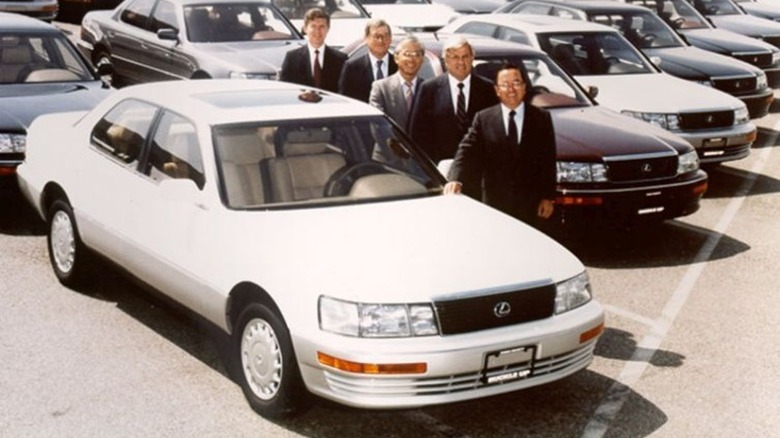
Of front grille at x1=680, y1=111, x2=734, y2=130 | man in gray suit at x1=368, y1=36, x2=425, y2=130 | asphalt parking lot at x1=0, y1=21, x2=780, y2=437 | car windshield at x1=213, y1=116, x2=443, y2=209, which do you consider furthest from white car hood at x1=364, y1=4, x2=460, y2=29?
car windshield at x1=213, y1=116, x2=443, y2=209

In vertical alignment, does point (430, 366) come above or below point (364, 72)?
below

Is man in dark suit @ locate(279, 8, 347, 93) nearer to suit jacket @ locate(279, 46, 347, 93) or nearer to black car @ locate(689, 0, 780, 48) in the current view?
suit jacket @ locate(279, 46, 347, 93)

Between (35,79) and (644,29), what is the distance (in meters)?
7.86

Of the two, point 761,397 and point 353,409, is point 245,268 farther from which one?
point 761,397

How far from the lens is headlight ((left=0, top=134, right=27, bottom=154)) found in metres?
9.62

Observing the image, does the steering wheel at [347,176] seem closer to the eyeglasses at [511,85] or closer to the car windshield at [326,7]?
the eyeglasses at [511,85]

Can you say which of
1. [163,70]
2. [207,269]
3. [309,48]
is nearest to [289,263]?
[207,269]

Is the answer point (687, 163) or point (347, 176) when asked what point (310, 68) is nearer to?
point (687, 163)

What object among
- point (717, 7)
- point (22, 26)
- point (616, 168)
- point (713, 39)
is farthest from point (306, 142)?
point (717, 7)

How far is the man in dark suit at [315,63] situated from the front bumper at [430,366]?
15.9ft

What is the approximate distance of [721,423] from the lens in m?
6.28

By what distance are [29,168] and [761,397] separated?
5.28 meters

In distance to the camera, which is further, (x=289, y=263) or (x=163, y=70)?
(x=163, y=70)

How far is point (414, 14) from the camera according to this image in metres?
19.4
